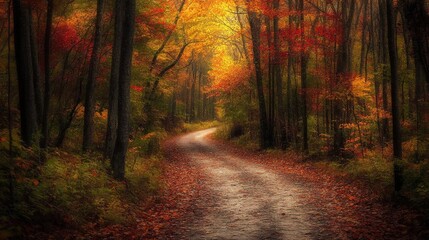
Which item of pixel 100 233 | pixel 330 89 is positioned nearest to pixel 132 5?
pixel 100 233

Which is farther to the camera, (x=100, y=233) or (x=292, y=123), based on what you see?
(x=292, y=123)

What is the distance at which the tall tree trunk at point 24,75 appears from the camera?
29.7 feet

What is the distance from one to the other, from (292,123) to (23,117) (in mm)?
16223

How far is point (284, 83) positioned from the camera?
83.5ft

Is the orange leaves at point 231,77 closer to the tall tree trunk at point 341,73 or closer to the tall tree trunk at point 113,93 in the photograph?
the tall tree trunk at point 341,73

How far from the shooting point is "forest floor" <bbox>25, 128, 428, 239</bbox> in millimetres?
7090

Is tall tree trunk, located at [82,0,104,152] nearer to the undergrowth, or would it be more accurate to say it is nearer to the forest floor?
the undergrowth

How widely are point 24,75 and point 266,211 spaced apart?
7.23 metres

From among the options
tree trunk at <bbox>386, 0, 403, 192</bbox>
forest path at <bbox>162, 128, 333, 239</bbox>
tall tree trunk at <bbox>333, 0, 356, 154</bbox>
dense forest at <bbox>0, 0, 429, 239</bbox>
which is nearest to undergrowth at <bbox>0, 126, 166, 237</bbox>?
dense forest at <bbox>0, 0, 429, 239</bbox>

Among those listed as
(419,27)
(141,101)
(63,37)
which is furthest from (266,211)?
(141,101)

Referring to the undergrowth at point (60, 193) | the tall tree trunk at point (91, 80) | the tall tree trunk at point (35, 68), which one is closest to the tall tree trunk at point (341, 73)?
the undergrowth at point (60, 193)

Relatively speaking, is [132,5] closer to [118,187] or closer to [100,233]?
[118,187]

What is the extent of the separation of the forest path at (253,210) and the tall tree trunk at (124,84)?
2.65 metres

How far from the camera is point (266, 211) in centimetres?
885
